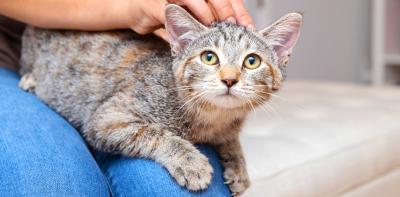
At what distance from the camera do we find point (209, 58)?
38.9 inches

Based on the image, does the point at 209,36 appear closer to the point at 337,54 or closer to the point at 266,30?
the point at 266,30

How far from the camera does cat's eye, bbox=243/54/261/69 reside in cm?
98

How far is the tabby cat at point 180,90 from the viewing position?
3.10ft

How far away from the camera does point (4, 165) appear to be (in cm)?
84

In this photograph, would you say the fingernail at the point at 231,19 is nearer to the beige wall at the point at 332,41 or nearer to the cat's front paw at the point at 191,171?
the cat's front paw at the point at 191,171

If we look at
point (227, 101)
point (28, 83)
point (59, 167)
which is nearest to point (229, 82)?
point (227, 101)

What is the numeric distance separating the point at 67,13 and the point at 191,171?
521mm

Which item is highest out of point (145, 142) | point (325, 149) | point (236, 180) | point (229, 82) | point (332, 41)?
point (229, 82)

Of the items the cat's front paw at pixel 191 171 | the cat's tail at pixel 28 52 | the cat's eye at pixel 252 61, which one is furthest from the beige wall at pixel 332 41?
the cat's front paw at pixel 191 171

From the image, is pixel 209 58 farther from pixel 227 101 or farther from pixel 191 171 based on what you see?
pixel 191 171

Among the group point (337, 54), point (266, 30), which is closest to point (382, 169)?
point (266, 30)

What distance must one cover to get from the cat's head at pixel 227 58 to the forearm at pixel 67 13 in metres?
0.20

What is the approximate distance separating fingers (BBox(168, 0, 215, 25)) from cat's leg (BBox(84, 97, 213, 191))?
23 centimetres

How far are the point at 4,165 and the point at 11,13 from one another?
1.67 feet
